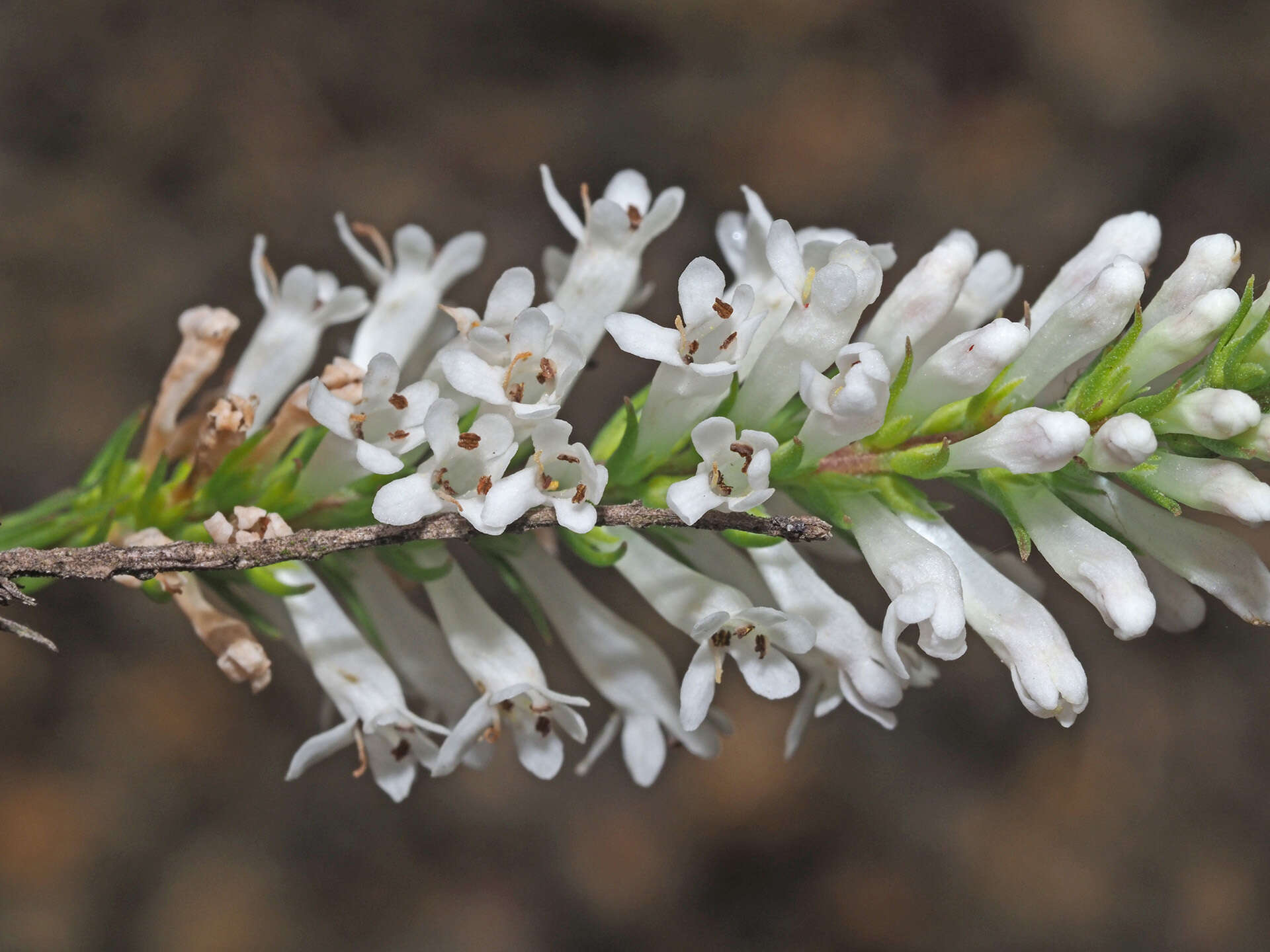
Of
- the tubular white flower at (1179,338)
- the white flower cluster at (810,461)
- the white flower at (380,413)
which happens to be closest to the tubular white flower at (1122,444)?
the white flower cluster at (810,461)

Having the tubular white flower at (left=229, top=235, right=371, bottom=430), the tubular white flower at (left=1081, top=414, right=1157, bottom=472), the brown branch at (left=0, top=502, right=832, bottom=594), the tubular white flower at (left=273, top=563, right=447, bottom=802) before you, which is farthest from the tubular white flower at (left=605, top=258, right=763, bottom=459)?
the tubular white flower at (left=229, top=235, right=371, bottom=430)

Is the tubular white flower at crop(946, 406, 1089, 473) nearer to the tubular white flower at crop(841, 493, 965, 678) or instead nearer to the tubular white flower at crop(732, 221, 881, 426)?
the tubular white flower at crop(841, 493, 965, 678)

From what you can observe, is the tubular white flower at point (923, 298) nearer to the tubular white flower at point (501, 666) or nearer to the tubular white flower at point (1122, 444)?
the tubular white flower at point (1122, 444)

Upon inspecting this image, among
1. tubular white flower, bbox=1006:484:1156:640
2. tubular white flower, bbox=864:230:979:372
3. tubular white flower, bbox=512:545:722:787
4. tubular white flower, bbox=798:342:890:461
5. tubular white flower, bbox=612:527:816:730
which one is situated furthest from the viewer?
tubular white flower, bbox=512:545:722:787

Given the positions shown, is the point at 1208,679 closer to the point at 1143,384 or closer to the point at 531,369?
the point at 1143,384

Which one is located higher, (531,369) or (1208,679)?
(531,369)

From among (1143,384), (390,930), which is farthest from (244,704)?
(1143,384)

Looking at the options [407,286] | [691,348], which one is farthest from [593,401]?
[691,348]
